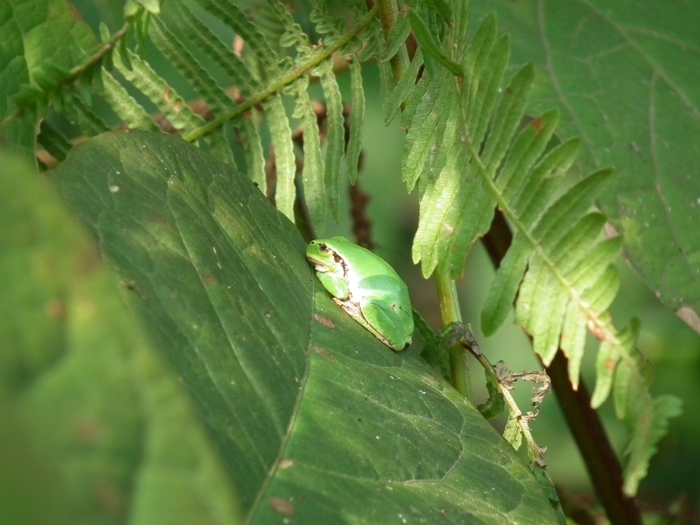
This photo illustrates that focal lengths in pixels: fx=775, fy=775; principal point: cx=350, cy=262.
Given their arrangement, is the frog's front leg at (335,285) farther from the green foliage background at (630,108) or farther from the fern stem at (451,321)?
the green foliage background at (630,108)

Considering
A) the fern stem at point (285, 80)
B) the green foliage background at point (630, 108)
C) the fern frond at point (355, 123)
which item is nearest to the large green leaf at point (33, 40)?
the green foliage background at point (630, 108)

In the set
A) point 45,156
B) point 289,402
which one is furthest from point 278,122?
point 289,402

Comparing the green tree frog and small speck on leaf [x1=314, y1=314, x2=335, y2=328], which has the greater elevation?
small speck on leaf [x1=314, y1=314, x2=335, y2=328]

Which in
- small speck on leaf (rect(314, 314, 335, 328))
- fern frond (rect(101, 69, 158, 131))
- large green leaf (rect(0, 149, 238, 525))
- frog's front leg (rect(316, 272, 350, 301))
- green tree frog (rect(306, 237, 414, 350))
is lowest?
green tree frog (rect(306, 237, 414, 350))

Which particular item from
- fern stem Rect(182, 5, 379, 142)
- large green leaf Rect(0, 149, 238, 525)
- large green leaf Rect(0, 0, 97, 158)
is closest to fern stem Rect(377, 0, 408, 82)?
fern stem Rect(182, 5, 379, 142)

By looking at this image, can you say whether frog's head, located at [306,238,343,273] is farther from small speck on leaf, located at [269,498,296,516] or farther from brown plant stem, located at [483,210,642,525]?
small speck on leaf, located at [269,498,296,516]

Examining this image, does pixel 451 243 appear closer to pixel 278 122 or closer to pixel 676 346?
pixel 278 122

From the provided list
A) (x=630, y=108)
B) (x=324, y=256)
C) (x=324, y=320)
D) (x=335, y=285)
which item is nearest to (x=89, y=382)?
(x=324, y=320)
